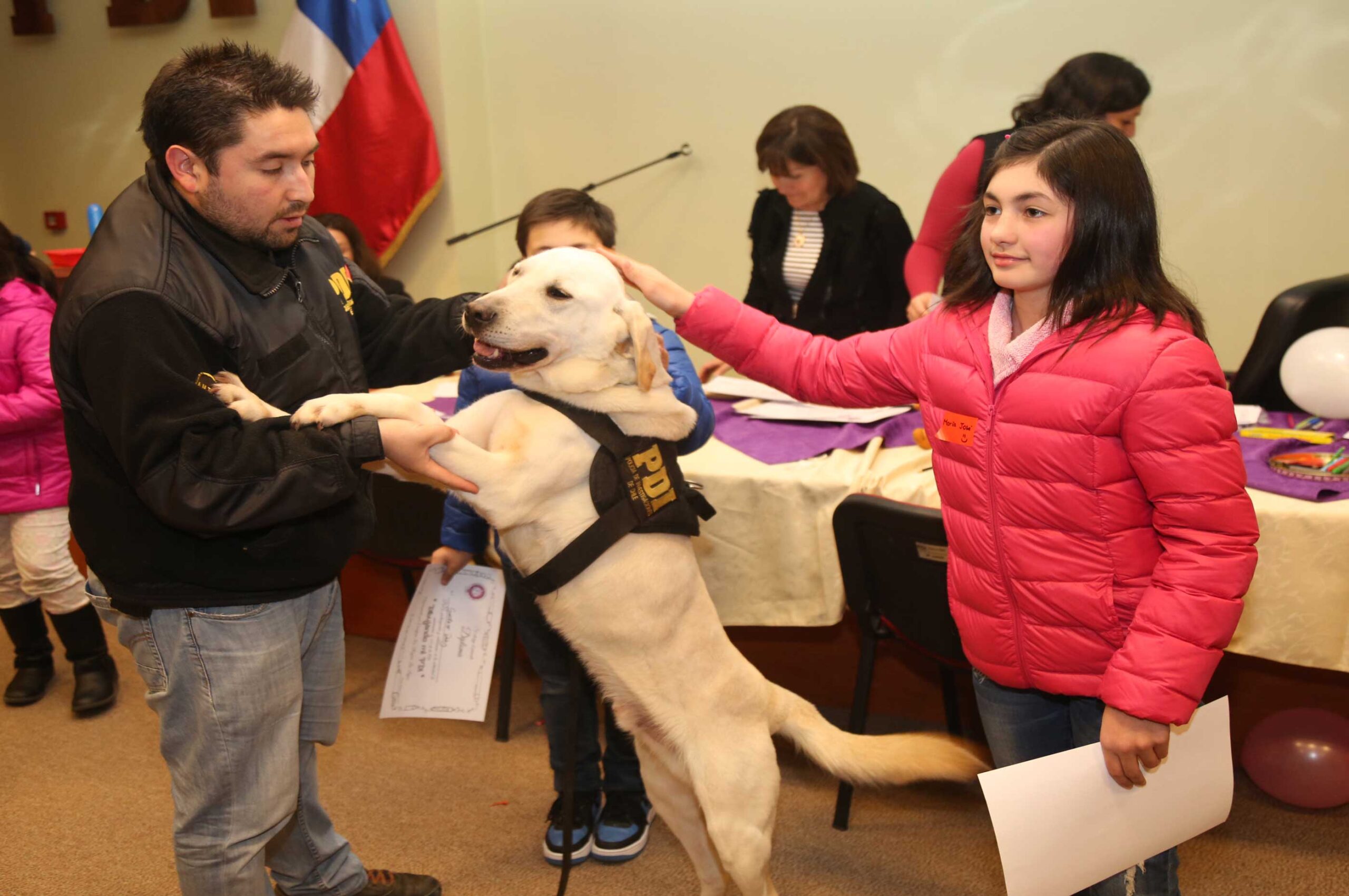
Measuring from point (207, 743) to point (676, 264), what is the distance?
4280mm

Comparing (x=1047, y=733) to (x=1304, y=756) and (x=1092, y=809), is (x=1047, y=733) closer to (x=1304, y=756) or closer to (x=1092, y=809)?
(x=1092, y=809)

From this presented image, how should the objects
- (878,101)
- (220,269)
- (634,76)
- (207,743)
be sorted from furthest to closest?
(634,76)
(878,101)
(207,743)
(220,269)

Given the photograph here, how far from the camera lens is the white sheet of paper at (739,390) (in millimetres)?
3273

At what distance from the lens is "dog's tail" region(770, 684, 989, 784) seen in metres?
2.00

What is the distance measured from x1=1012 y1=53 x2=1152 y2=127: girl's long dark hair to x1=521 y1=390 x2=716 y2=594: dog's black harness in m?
1.77

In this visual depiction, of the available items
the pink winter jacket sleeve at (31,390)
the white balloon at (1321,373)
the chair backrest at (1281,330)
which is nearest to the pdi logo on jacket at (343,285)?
the pink winter jacket sleeve at (31,390)

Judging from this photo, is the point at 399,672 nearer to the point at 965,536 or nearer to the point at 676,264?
the point at 965,536

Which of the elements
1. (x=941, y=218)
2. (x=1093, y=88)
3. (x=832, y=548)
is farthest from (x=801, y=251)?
(x=832, y=548)

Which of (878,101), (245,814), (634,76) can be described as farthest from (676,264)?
(245,814)

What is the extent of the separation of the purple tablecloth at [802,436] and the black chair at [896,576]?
1.21 feet

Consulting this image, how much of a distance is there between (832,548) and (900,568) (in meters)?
0.33

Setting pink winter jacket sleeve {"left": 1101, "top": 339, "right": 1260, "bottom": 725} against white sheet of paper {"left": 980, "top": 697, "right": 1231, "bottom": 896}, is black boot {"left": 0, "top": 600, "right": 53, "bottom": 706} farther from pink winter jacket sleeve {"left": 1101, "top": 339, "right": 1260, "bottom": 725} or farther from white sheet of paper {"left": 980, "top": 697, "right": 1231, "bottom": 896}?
pink winter jacket sleeve {"left": 1101, "top": 339, "right": 1260, "bottom": 725}

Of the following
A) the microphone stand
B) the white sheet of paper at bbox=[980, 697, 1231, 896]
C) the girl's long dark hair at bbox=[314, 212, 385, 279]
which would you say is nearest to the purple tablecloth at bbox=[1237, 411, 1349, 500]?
the white sheet of paper at bbox=[980, 697, 1231, 896]

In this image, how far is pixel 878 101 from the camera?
4.90 meters
